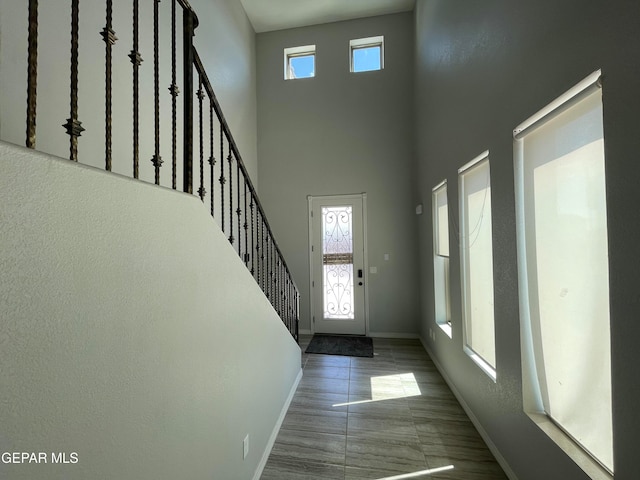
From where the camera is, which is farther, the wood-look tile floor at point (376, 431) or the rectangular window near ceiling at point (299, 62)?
the rectangular window near ceiling at point (299, 62)

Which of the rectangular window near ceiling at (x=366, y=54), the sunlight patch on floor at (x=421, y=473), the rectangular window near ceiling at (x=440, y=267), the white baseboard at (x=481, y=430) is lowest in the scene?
the sunlight patch on floor at (x=421, y=473)

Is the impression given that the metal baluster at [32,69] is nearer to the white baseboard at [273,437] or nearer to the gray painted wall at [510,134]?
the gray painted wall at [510,134]

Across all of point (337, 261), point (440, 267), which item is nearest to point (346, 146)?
point (337, 261)

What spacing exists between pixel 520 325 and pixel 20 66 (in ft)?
10.7

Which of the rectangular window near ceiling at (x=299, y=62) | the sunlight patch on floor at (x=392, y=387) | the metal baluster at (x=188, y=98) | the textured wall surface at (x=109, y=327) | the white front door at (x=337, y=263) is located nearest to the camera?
the textured wall surface at (x=109, y=327)

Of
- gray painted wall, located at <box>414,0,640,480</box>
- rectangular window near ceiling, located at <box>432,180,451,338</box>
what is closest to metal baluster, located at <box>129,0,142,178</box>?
gray painted wall, located at <box>414,0,640,480</box>

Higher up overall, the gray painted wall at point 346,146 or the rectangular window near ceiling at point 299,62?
the rectangular window near ceiling at point 299,62

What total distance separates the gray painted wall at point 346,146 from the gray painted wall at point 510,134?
1.06m

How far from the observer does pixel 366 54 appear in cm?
479

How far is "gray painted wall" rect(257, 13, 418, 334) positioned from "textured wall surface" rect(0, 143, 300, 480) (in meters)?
3.44

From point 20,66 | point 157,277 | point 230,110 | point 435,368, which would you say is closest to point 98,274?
point 157,277

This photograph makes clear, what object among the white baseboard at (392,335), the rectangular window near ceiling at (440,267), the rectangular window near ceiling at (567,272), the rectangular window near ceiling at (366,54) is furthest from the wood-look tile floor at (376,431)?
the rectangular window near ceiling at (366,54)

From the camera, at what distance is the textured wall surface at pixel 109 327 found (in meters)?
0.58

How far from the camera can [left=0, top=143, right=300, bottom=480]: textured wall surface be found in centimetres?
58
